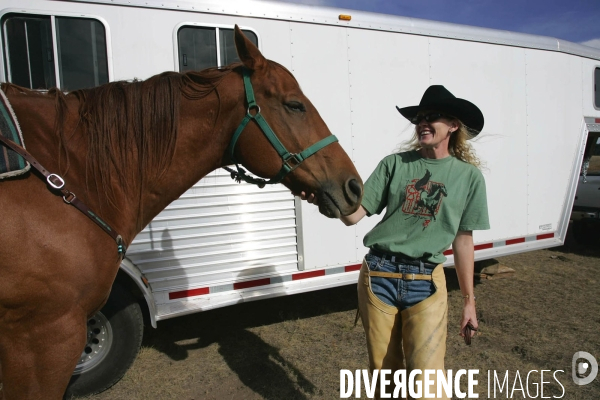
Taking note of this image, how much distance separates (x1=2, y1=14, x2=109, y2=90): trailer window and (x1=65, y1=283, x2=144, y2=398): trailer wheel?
165cm

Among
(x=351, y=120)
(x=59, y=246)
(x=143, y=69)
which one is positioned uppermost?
(x=143, y=69)

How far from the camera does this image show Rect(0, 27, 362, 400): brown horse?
1369 millimetres

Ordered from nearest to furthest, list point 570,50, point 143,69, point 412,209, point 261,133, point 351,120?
point 261,133, point 412,209, point 143,69, point 351,120, point 570,50

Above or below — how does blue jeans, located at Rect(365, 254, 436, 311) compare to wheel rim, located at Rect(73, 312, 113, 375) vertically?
above

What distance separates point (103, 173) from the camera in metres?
1.57

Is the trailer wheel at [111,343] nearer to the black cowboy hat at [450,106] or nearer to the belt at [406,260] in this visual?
the belt at [406,260]

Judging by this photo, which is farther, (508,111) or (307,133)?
(508,111)

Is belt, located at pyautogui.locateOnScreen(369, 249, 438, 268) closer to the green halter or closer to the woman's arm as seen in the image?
the woman's arm

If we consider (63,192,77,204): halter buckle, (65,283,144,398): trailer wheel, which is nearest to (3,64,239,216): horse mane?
(63,192,77,204): halter buckle

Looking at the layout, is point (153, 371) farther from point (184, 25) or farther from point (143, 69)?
point (184, 25)

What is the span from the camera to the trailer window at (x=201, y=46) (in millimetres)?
3041

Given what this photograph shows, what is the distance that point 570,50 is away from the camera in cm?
475

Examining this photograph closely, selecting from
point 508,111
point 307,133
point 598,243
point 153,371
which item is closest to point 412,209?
point 307,133

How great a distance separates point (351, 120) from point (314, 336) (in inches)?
87.0
